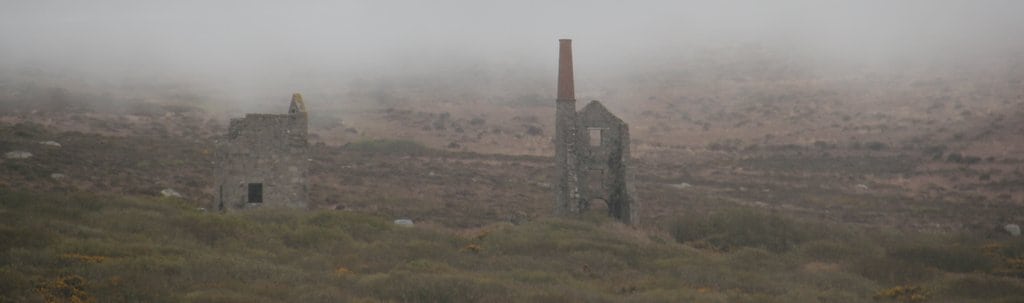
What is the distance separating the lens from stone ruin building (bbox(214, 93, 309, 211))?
26.2 metres

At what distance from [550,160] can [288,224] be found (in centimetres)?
3430

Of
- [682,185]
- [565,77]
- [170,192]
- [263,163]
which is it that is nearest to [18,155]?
[170,192]

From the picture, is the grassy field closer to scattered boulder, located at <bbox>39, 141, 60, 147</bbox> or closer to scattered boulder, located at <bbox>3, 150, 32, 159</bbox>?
scattered boulder, located at <bbox>3, 150, 32, 159</bbox>

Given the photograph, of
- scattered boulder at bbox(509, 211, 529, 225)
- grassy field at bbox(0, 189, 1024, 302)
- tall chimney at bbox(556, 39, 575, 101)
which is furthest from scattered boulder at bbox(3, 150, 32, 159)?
tall chimney at bbox(556, 39, 575, 101)

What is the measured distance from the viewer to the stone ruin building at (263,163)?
85.8ft

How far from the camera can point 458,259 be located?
2072 cm

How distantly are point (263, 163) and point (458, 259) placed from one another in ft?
28.5

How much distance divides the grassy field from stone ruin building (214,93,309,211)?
155cm

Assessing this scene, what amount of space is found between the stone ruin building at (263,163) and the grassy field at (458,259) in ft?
5.08

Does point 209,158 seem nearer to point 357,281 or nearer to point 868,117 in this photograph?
point 357,281

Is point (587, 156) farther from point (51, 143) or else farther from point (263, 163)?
point (51, 143)

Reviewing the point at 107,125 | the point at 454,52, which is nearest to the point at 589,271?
the point at 107,125

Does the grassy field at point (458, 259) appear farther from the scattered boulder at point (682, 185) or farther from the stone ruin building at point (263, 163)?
the scattered boulder at point (682, 185)

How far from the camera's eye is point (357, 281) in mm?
16922
